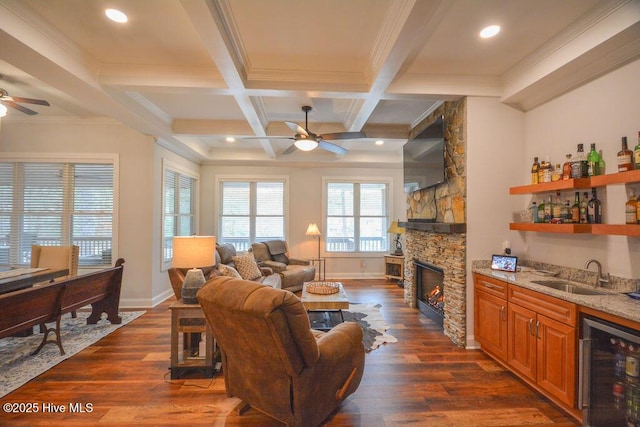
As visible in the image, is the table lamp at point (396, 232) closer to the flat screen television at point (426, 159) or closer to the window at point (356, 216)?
the window at point (356, 216)

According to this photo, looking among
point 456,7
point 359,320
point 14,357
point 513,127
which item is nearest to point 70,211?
point 14,357

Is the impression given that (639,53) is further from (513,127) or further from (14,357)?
(14,357)

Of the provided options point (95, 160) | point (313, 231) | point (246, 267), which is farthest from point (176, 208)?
point (313, 231)

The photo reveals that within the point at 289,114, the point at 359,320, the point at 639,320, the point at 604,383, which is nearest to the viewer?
the point at 639,320

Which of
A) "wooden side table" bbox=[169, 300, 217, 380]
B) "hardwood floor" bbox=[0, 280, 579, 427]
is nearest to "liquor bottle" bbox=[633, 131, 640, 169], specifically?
"hardwood floor" bbox=[0, 280, 579, 427]

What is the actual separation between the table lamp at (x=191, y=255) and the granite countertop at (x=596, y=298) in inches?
109

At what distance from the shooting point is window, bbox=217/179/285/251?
22.2 ft

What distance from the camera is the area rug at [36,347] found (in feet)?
8.33

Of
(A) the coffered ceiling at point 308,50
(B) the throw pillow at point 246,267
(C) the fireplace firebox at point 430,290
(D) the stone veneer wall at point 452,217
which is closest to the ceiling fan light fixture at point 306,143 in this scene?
(A) the coffered ceiling at point 308,50

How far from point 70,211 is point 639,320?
6595 millimetres

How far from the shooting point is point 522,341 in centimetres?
246

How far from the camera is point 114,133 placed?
4.56 meters

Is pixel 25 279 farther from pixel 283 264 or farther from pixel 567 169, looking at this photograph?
pixel 567 169

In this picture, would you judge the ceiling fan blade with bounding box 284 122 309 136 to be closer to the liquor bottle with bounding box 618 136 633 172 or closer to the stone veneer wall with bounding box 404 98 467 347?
the stone veneer wall with bounding box 404 98 467 347
